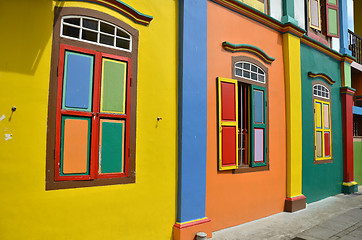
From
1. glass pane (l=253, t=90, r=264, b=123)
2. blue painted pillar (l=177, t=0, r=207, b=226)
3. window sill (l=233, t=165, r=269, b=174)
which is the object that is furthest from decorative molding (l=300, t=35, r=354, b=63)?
blue painted pillar (l=177, t=0, r=207, b=226)

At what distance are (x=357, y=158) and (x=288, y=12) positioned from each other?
5945 millimetres

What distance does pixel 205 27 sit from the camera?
4781mm

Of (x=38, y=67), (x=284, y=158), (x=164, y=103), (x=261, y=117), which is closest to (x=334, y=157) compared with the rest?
(x=284, y=158)

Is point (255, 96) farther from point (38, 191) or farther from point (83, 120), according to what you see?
point (38, 191)

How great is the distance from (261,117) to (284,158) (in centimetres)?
125

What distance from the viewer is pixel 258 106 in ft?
19.1

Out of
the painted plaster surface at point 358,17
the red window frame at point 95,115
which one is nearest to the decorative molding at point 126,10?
the red window frame at point 95,115

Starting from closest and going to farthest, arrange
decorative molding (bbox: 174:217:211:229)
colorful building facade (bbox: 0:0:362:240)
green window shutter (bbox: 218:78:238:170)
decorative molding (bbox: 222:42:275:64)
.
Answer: colorful building facade (bbox: 0:0:362:240) → decorative molding (bbox: 174:217:211:229) → green window shutter (bbox: 218:78:238:170) → decorative molding (bbox: 222:42:275:64)

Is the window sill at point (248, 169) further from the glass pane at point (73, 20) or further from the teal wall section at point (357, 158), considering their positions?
the teal wall section at point (357, 158)

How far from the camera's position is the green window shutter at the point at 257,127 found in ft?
18.6

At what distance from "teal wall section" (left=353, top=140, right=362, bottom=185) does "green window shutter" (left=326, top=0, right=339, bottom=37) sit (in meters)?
3.78

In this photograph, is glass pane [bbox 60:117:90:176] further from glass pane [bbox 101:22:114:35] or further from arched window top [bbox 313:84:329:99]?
arched window top [bbox 313:84:329:99]

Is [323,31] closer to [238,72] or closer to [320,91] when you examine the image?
[320,91]

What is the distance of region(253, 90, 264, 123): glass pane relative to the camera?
18.9ft
